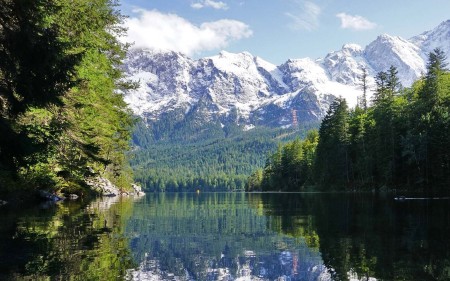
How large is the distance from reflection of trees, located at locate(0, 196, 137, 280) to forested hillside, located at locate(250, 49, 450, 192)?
54319mm

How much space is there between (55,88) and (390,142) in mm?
69848

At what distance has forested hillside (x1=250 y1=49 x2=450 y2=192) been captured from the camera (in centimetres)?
6178

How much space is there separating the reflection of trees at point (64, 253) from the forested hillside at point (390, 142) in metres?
54.3

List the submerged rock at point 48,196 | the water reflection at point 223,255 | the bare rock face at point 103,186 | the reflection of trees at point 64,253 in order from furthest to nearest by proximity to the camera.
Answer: the bare rock face at point 103,186 → the submerged rock at point 48,196 → the water reflection at point 223,255 → the reflection of trees at point 64,253

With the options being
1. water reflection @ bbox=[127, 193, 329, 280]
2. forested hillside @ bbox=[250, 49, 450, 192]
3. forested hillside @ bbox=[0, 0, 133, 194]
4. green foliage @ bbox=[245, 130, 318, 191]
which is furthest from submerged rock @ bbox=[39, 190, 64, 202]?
green foliage @ bbox=[245, 130, 318, 191]

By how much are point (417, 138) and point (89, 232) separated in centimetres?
5683

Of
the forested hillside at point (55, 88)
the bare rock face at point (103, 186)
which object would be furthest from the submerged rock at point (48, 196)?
the bare rock face at point (103, 186)

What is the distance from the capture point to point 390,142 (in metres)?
75.4

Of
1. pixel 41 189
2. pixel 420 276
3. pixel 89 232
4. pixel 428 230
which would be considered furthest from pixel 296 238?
pixel 41 189

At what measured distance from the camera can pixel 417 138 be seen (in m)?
62.8

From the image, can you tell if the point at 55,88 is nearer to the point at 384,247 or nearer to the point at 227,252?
the point at 227,252

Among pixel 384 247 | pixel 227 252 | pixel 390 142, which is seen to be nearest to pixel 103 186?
pixel 390 142

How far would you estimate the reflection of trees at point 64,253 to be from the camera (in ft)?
31.8

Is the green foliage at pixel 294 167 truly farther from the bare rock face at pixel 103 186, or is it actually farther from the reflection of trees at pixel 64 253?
the reflection of trees at pixel 64 253
